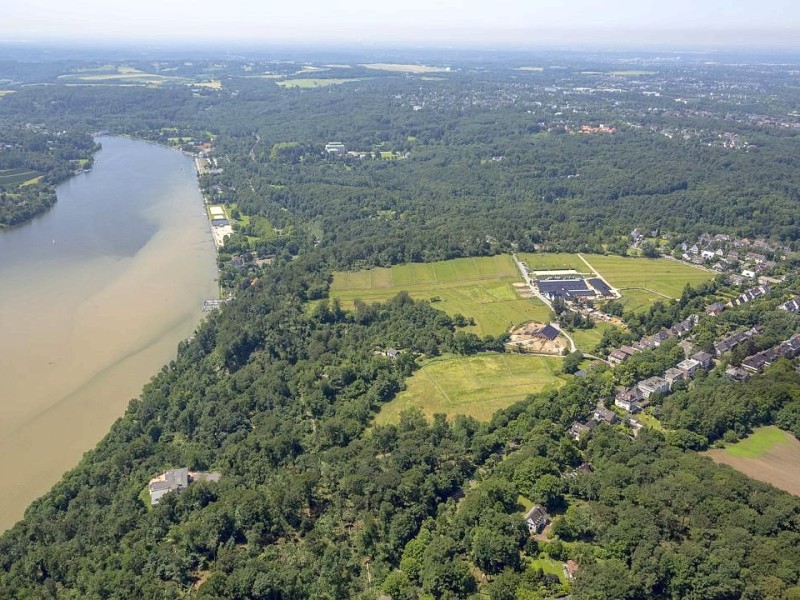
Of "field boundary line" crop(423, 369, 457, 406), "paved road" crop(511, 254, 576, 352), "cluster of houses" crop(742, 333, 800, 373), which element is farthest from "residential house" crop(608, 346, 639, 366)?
"field boundary line" crop(423, 369, 457, 406)

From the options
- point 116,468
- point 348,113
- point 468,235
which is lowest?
point 116,468

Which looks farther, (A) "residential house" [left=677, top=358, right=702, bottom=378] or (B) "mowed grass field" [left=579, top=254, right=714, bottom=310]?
(B) "mowed grass field" [left=579, top=254, right=714, bottom=310]

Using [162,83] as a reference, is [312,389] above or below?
below

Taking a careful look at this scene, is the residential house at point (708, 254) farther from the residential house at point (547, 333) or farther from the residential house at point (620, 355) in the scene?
the residential house at point (547, 333)

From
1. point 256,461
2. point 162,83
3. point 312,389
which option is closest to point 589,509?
point 256,461

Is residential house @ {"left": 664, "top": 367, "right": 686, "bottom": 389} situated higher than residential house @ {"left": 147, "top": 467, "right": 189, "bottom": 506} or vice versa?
residential house @ {"left": 664, "top": 367, "right": 686, "bottom": 389}

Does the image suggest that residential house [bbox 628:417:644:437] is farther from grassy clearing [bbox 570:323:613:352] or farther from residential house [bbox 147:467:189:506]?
residential house [bbox 147:467:189:506]

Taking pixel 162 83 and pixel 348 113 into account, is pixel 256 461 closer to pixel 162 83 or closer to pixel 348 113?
pixel 348 113
